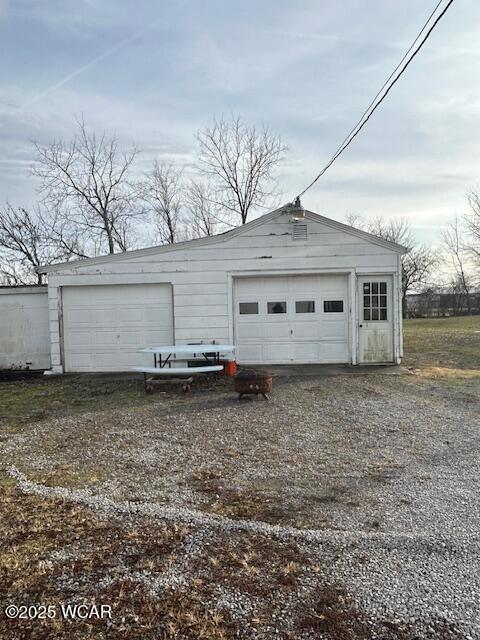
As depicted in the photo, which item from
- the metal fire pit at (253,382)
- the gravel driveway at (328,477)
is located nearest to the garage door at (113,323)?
the gravel driveway at (328,477)

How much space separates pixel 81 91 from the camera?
10.5 metres

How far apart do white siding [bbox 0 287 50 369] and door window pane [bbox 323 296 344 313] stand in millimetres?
6888

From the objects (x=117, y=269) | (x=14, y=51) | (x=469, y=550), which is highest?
(x=14, y=51)

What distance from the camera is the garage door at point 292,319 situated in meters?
10.7

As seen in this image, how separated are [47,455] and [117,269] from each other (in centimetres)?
647

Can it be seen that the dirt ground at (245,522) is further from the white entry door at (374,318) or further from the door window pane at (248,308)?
the door window pane at (248,308)

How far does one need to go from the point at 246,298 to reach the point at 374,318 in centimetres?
301

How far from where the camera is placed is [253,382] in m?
7.41

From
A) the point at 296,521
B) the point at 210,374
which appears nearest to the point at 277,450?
the point at 296,521

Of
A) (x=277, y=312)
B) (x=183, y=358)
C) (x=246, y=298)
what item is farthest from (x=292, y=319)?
(x=183, y=358)

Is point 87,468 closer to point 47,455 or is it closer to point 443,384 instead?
point 47,455

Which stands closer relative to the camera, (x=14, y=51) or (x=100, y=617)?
(x=100, y=617)

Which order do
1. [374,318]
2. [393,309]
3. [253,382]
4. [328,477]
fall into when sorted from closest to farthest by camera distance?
[328,477], [253,382], [393,309], [374,318]

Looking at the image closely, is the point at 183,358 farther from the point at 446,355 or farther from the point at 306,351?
the point at 446,355
